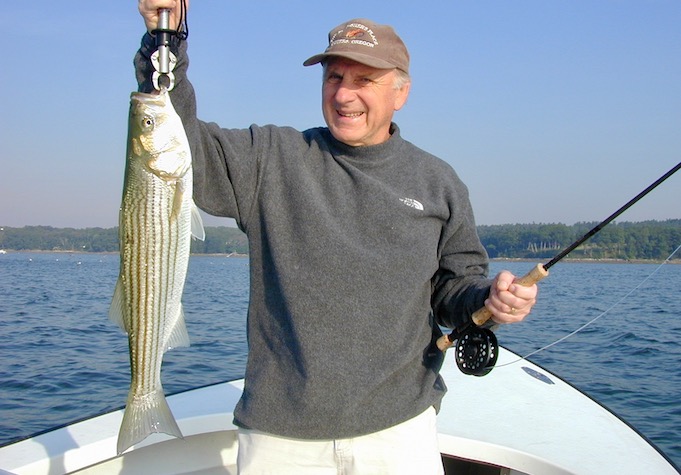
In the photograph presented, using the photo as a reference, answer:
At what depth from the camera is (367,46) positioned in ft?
9.32

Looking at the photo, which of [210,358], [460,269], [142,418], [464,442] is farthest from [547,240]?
[142,418]

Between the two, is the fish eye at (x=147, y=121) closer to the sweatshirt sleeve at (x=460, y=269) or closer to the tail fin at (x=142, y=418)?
the tail fin at (x=142, y=418)

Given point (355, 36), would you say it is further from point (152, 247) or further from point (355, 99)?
point (152, 247)

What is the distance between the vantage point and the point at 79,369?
41.2 feet

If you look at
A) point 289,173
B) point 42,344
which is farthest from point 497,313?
point 42,344

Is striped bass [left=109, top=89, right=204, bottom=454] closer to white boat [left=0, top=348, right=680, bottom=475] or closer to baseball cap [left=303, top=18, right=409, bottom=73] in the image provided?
baseball cap [left=303, top=18, right=409, bottom=73]

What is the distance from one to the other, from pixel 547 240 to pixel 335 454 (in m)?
29.6

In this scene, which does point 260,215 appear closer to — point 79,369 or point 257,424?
point 257,424

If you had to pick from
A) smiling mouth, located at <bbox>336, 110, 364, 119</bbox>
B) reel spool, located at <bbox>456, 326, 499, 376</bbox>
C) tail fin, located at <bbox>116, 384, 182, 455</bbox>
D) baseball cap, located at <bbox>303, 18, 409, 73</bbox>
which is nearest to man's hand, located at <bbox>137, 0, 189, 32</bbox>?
baseball cap, located at <bbox>303, 18, 409, 73</bbox>

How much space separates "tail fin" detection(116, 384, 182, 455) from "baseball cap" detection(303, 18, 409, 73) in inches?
62.3

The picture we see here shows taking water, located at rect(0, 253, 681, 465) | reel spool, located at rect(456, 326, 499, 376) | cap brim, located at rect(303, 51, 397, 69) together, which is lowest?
water, located at rect(0, 253, 681, 465)

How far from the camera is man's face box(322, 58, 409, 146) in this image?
289 centimetres

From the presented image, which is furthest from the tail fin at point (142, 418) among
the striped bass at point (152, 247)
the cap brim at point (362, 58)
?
the cap brim at point (362, 58)

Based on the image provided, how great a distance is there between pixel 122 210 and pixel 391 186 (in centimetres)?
115
